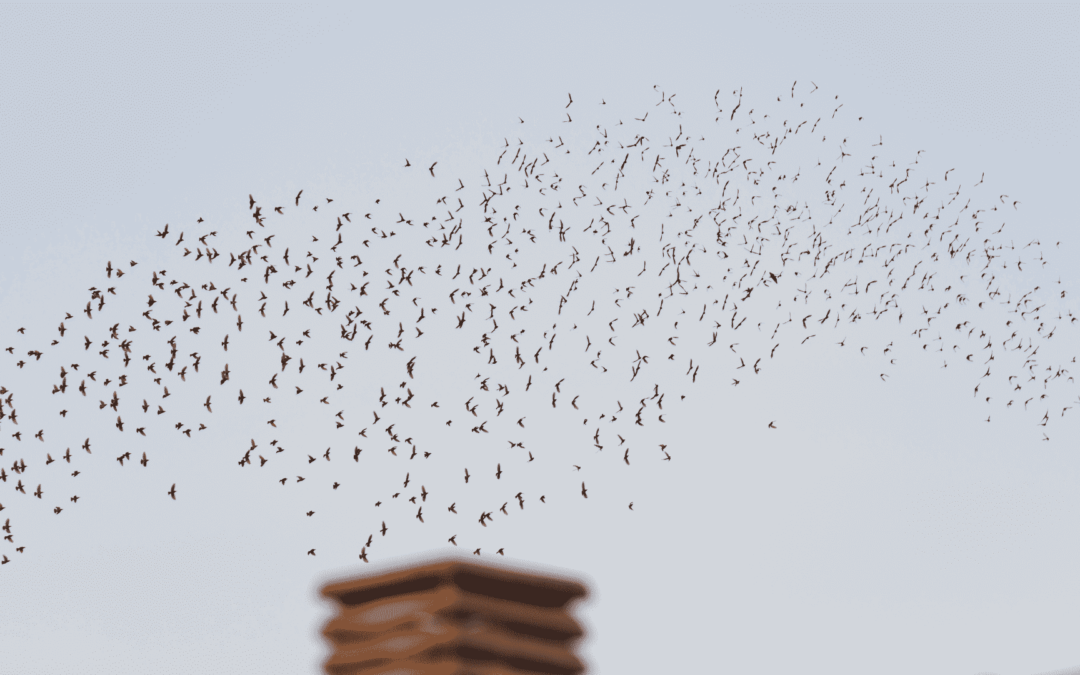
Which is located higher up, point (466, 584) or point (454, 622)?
point (466, 584)

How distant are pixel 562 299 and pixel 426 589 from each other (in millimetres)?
18994

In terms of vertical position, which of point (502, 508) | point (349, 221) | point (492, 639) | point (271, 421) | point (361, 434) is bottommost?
point (492, 639)

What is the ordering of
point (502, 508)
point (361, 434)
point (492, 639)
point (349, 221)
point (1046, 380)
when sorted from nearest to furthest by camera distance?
point (492, 639)
point (502, 508)
point (361, 434)
point (349, 221)
point (1046, 380)

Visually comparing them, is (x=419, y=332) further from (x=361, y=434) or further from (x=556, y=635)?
(x=556, y=635)

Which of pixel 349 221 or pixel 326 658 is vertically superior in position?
pixel 349 221

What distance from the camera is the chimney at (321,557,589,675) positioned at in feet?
18.9

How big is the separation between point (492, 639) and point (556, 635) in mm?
458

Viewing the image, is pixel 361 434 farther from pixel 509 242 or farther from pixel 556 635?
pixel 556 635

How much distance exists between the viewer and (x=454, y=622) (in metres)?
5.77

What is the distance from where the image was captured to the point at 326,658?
616 centimetres

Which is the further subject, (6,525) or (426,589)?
(6,525)

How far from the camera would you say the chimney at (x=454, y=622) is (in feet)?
18.9

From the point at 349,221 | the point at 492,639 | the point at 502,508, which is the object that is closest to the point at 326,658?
the point at 492,639

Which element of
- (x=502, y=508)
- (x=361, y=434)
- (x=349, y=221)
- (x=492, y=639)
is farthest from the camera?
(x=349, y=221)
